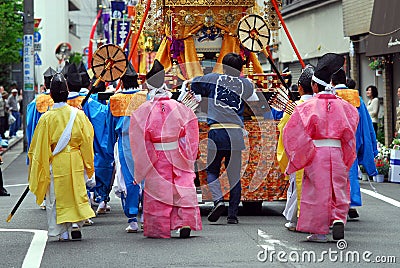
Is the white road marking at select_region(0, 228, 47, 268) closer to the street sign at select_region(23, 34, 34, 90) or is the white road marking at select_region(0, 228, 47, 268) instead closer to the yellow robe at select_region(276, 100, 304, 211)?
the yellow robe at select_region(276, 100, 304, 211)

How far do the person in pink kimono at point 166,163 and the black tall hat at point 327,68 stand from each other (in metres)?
1.47

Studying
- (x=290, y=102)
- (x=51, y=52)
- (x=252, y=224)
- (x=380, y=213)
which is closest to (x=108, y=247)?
(x=252, y=224)

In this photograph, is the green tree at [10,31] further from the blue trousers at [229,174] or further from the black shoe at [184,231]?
the black shoe at [184,231]

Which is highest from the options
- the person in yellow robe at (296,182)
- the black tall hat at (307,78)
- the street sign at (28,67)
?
the street sign at (28,67)

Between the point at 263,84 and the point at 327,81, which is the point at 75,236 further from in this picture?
the point at 263,84

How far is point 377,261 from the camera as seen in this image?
27.3 ft

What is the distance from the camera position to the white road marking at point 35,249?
28.5 feet

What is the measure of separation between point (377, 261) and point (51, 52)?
54772 millimetres

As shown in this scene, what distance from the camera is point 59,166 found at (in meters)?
10.0

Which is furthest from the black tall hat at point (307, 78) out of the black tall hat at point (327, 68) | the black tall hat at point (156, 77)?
the black tall hat at point (156, 77)

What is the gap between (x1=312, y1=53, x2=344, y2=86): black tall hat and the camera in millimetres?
9625

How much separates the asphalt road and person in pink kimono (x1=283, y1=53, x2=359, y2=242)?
255 millimetres

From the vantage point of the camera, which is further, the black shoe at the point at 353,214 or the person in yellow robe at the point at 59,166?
the black shoe at the point at 353,214

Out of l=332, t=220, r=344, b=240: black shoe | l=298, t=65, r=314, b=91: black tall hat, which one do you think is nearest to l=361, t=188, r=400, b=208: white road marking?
l=298, t=65, r=314, b=91: black tall hat
